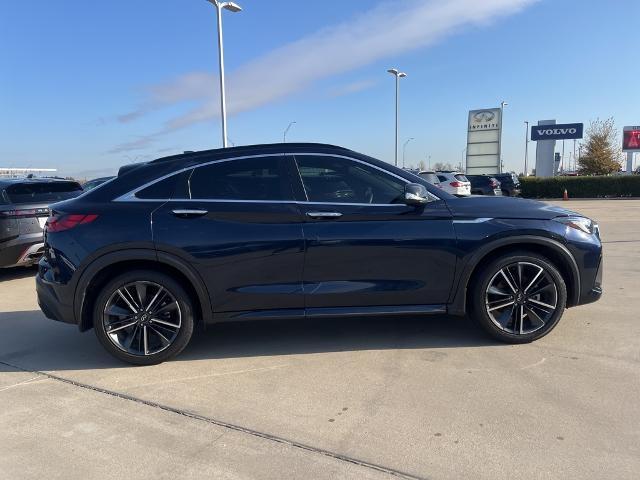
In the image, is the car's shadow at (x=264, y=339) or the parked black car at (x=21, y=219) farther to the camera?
the parked black car at (x=21, y=219)

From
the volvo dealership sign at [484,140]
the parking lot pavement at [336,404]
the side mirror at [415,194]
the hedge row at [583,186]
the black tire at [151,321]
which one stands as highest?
the volvo dealership sign at [484,140]

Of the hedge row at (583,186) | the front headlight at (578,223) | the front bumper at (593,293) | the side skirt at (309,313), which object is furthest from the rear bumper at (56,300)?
the hedge row at (583,186)

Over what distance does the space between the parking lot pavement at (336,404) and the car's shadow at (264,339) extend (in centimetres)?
2

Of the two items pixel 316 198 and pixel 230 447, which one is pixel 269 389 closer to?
pixel 230 447

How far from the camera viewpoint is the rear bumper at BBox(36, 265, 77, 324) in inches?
162

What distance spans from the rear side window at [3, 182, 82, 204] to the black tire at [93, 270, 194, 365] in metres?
4.38

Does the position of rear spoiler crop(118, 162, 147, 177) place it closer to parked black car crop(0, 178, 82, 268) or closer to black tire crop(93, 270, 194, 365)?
black tire crop(93, 270, 194, 365)

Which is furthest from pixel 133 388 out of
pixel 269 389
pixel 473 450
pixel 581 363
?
pixel 581 363

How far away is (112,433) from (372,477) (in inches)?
65.6

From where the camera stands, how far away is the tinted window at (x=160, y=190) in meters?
4.13

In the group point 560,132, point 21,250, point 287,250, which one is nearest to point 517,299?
point 287,250

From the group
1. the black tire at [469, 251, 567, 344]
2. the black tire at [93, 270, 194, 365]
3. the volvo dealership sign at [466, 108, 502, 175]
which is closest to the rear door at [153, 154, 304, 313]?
the black tire at [93, 270, 194, 365]

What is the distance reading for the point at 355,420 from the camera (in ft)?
10.4

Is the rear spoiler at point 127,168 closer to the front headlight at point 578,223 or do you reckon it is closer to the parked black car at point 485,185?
the front headlight at point 578,223
